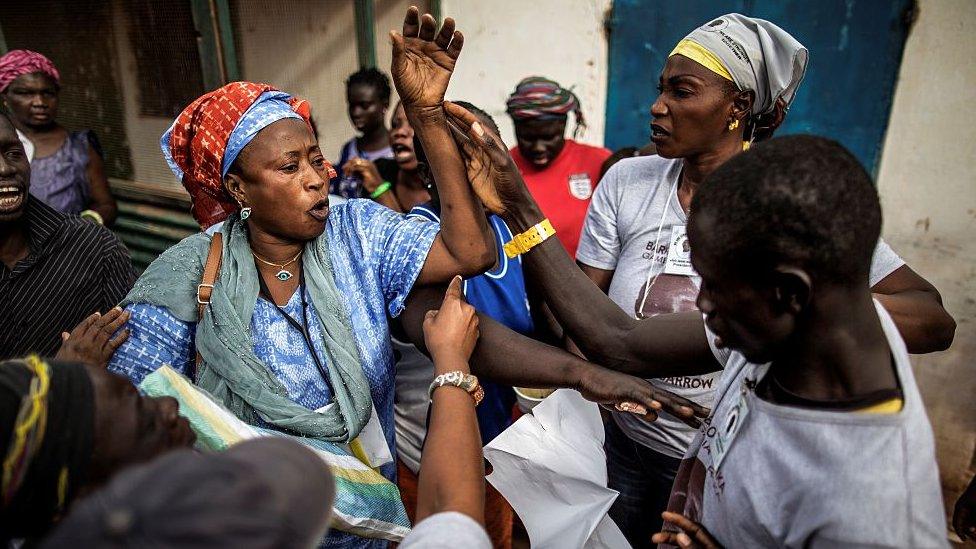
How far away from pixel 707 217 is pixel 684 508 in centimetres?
74

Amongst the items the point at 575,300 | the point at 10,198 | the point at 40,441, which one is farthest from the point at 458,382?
the point at 10,198

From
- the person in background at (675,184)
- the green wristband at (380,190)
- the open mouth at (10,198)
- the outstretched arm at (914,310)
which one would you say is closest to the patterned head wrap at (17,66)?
the open mouth at (10,198)

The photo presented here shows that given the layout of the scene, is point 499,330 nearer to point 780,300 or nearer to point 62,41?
point 780,300

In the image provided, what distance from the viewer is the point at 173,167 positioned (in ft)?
5.78

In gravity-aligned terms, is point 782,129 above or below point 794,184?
below

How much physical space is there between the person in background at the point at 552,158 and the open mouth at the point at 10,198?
2304mm

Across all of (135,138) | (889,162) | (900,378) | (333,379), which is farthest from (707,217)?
(135,138)

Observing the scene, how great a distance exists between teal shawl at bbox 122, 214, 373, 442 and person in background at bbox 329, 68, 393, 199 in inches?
103

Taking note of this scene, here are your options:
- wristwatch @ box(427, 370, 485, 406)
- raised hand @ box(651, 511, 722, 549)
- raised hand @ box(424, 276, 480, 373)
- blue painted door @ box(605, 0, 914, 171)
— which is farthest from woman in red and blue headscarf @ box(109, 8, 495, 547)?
blue painted door @ box(605, 0, 914, 171)

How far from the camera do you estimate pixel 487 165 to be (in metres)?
1.72

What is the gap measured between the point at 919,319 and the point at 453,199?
1.26 metres

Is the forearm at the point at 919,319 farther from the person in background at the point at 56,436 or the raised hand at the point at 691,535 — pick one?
the person in background at the point at 56,436

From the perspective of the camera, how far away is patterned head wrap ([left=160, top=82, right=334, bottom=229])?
1.59 metres

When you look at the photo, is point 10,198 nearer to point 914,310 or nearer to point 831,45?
point 914,310
